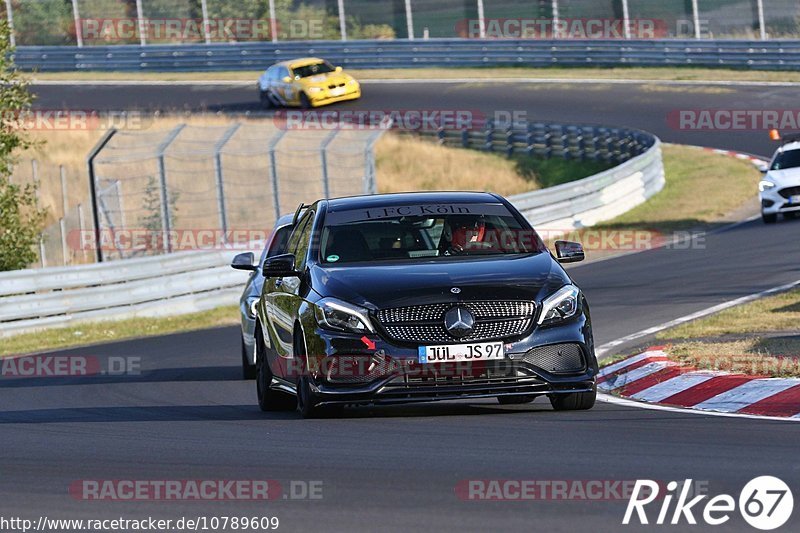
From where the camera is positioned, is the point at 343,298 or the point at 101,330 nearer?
the point at 343,298

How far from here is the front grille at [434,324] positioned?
360 inches

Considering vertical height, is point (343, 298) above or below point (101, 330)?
above

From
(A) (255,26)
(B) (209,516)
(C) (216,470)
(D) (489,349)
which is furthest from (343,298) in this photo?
(A) (255,26)

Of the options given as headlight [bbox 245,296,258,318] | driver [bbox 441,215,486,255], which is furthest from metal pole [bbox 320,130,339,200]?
driver [bbox 441,215,486,255]

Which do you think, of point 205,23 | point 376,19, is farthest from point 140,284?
point 205,23

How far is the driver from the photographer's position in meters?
10.2

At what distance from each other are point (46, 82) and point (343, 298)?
4531cm

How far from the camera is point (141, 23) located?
50.8 m

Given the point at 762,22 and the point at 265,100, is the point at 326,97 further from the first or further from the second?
the point at 762,22

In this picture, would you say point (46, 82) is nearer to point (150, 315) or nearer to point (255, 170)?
point (255, 170)

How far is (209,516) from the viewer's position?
6559 millimetres

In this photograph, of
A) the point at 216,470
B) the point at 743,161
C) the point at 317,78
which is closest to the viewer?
the point at 216,470

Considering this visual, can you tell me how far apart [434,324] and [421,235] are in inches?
49.9
